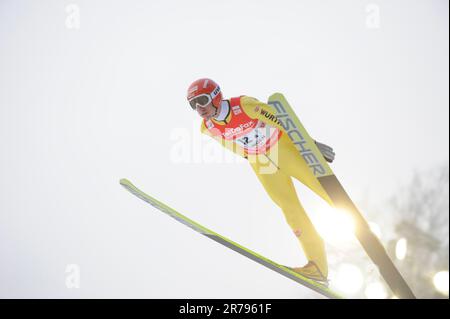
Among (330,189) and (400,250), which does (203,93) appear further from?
(400,250)

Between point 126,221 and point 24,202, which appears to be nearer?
point 24,202

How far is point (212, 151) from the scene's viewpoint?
723 centimetres

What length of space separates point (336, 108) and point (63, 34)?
108 feet

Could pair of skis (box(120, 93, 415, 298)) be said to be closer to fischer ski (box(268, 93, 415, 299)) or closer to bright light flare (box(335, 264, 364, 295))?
fischer ski (box(268, 93, 415, 299))

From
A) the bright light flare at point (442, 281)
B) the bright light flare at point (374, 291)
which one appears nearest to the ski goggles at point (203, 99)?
the bright light flare at point (374, 291)

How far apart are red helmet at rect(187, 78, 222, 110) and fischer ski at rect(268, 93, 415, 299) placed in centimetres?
61

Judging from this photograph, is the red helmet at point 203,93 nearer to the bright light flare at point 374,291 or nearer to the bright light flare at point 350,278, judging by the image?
the bright light flare at point 350,278

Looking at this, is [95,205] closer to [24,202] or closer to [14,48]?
[24,202]

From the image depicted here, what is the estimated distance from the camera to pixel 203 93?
491 centimetres

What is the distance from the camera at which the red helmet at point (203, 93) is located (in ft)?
16.1

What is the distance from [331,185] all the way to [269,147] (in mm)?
801

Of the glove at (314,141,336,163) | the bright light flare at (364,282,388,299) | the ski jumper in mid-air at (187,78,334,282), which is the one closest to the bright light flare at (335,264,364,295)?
the bright light flare at (364,282,388,299)

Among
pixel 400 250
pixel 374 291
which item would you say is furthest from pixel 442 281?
pixel 400 250

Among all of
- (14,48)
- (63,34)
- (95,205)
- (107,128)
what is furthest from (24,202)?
(63,34)
